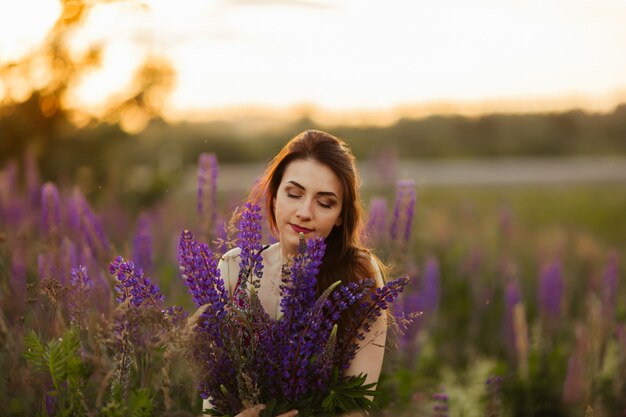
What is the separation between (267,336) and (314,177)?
0.73m

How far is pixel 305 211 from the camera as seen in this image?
2467 millimetres

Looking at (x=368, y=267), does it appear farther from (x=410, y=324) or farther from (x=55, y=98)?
(x=55, y=98)

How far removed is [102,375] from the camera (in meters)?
2.07

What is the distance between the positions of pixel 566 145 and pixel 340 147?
2360 cm

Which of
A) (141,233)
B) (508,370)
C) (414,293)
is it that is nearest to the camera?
(141,233)

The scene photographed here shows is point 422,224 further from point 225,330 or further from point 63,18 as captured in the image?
point 225,330

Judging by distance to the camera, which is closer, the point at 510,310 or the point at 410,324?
the point at 410,324

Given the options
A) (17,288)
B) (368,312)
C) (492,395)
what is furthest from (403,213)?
(17,288)

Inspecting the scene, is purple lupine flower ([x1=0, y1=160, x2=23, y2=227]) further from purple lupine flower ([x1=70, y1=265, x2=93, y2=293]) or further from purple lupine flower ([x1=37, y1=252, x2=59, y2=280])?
purple lupine flower ([x1=70, y1=265, x2=93, y2=293])

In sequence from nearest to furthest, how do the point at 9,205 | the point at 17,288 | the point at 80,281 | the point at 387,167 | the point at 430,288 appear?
the point at 80,281 → the point at 17,288 → the point at 9,205 → the point at 430,288 → the point at 387,167

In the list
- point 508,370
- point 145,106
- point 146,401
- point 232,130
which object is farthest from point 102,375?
point 232,130

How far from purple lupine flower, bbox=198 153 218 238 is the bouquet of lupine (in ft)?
3.19

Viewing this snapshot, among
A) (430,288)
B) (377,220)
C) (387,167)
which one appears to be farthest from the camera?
(387,167)

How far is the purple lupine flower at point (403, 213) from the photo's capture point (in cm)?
297
